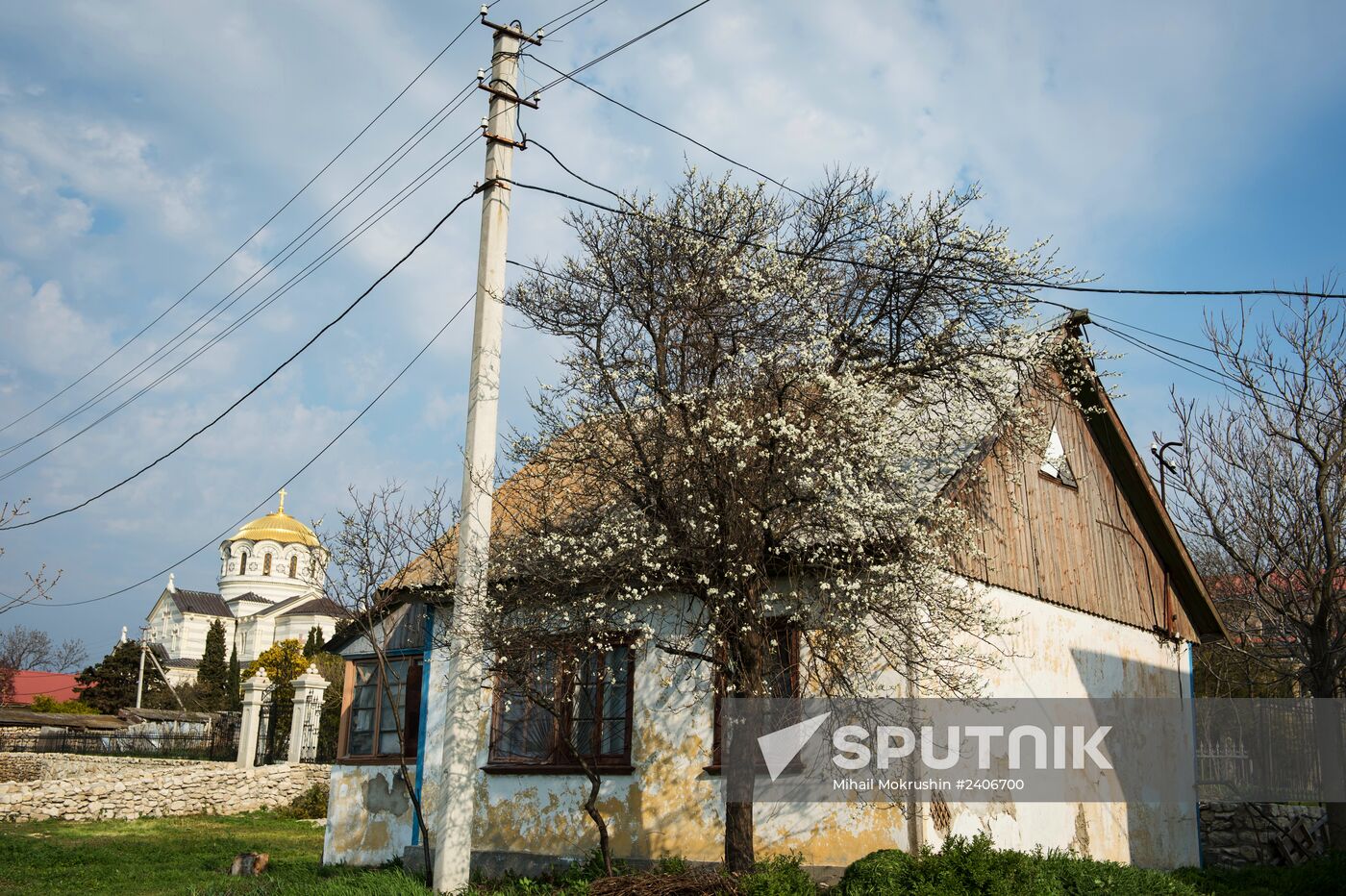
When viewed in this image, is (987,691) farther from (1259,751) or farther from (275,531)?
(275,531)

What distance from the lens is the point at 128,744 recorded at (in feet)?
118

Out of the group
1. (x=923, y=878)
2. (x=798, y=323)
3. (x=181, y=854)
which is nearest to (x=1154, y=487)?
(x=798, y=323)

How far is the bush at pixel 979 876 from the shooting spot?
30.3 feet

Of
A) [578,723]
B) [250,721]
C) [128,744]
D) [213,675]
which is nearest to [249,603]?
[213,675]

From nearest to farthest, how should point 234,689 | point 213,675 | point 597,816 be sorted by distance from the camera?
point 597,816 < point 234,689 < point 213,675

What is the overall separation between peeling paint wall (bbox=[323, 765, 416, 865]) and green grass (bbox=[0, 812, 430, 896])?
47cm

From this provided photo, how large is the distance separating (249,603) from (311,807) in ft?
210

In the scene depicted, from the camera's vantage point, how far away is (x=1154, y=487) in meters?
16.7

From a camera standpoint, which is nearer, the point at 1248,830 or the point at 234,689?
the point at 1248,830

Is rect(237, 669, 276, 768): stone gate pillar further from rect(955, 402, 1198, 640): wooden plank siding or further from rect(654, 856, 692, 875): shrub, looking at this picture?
rect(955, 402, 1198, 640): wooden plank siding

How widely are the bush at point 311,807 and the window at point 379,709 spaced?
33.7 feet

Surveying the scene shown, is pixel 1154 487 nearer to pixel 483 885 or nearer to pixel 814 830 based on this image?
pixel 814 830

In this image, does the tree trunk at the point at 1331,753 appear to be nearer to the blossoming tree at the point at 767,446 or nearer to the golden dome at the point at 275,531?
the blossoming tree at the point at 767,446

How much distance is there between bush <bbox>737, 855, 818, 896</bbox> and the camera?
9.16 m
